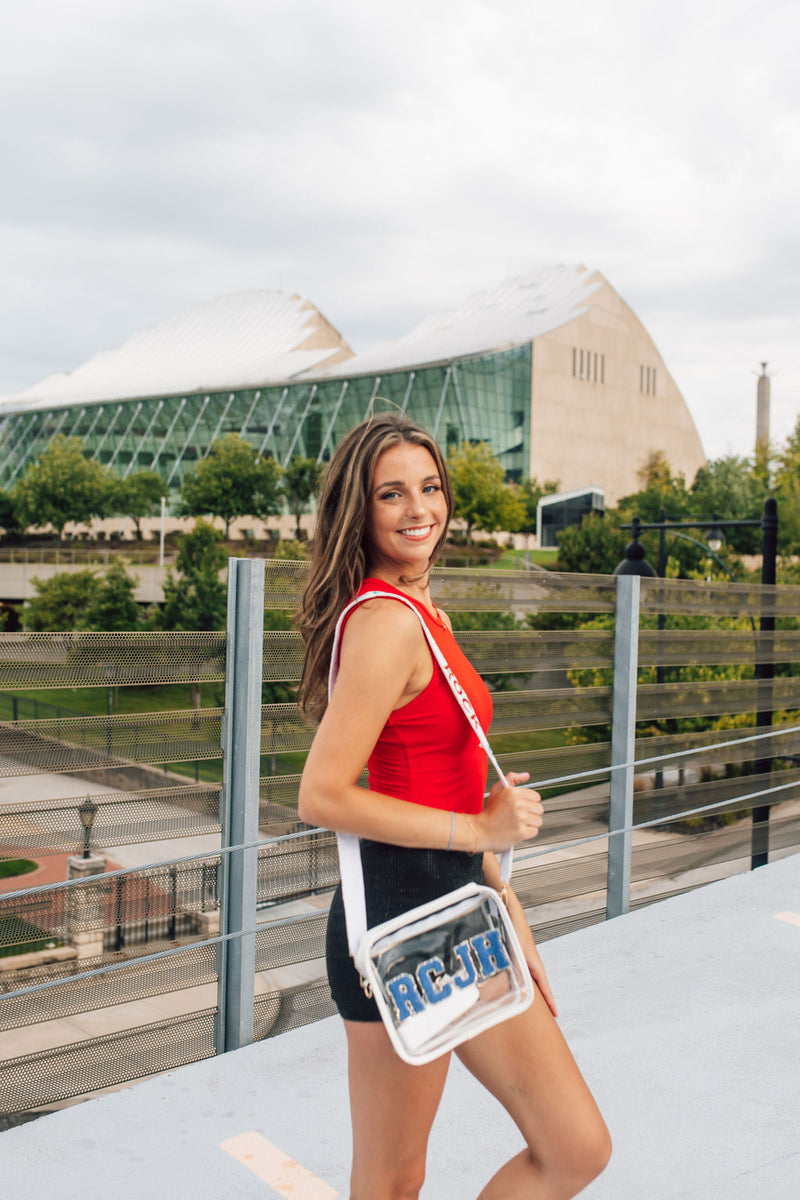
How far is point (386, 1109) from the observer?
161 cm

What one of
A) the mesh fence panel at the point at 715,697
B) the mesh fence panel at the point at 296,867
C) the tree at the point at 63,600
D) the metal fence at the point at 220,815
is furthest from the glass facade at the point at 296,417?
the mesh fence panel at the point at 296,867

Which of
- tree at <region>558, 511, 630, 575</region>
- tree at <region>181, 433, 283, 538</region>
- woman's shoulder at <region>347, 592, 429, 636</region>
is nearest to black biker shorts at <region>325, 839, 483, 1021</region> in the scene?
woman's shoulder at <region>347, 592, 429, 636</region>

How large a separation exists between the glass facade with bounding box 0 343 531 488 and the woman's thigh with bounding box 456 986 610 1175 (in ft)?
192

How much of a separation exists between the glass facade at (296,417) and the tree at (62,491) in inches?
593

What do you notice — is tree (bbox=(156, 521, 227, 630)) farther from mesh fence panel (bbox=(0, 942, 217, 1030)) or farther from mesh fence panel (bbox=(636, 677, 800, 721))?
mesh fence panel (bbox=(0, 942, 217, 1030))

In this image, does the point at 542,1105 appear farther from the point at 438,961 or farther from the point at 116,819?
the point at 116,819

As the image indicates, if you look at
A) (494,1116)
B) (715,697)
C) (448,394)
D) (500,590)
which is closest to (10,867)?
(715,697)

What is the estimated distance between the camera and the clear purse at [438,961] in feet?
5.09

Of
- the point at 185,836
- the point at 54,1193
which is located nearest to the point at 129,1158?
the point at 54,1193

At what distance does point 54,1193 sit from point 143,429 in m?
86.5

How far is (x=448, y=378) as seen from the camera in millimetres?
67812

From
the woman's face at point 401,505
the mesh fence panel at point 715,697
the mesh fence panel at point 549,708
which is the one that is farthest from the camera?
the mesh fence panel at point 715,697

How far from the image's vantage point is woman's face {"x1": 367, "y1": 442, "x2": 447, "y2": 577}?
1.75m

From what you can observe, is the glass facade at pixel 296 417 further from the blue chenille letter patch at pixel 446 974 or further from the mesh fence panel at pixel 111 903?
the blue chenille letter patch at pixel 446 974
